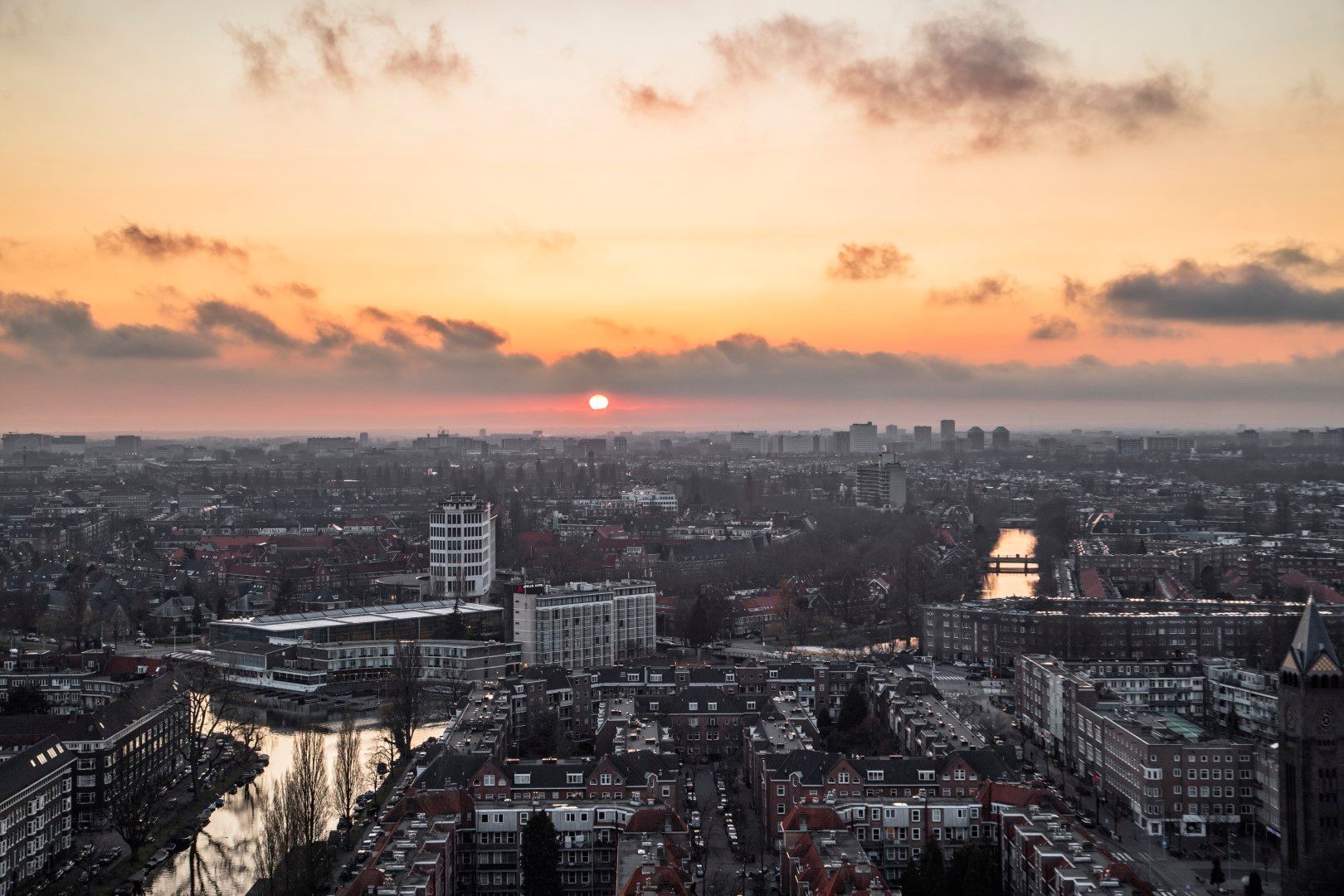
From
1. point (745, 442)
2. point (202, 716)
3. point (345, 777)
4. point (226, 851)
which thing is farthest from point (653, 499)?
point (745, 442)

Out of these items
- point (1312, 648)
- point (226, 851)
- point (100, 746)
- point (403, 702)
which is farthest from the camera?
point (403, 702)

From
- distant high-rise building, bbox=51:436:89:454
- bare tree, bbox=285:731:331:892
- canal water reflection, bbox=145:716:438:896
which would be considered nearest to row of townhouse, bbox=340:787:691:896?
bare tree, bbox=285:731:331:892

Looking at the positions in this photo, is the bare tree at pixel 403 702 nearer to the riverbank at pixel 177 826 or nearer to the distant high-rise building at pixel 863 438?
the riverbank at pixel 177 826

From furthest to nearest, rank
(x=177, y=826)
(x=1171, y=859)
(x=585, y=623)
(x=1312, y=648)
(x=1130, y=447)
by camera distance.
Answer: (x=1130, y=447)
(x=585, y=623)
(x=177, y=826)
(x=1171, y=859)
(x=1312, y=648)

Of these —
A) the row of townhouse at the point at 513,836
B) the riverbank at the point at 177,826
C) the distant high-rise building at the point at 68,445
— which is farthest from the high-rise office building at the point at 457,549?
the distant high-rise building at the point at 68,445

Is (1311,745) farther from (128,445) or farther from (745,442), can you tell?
(745,442)

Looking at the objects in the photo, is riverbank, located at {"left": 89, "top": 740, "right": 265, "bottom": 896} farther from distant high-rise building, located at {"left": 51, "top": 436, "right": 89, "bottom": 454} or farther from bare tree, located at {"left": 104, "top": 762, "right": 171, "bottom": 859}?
distant high-rise building, located at {"left": 51, "top": 436, "right": 89, "bottom": 454}
